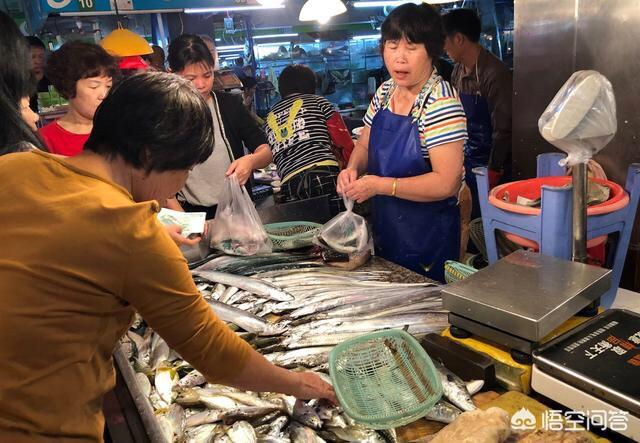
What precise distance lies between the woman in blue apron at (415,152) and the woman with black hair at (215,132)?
2.94 ft

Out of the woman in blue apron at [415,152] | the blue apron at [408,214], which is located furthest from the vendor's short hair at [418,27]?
the blue apron at [408,214]

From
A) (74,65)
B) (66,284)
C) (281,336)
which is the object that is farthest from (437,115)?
(74,65)

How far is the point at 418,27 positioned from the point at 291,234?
1.49 meters

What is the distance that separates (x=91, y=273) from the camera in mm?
1244

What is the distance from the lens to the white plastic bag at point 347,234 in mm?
3094

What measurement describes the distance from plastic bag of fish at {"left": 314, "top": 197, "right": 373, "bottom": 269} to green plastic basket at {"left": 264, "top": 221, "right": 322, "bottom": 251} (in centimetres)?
19

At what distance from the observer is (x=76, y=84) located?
3.47 meters

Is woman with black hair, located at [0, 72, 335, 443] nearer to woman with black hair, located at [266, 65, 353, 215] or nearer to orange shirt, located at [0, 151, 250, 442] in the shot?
orange shirt, located at [0, 151, 250, 442]

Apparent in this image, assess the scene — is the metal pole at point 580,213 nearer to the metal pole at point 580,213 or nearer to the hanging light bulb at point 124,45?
the metal pole at point 580,213

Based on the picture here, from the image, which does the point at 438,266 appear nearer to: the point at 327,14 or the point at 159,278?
the point at 159,278

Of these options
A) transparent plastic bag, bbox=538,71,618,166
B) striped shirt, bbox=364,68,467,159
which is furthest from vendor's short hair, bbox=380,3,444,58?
transparent plastic bag, bbox=538,71,618,166

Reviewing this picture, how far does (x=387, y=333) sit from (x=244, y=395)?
59 centimetres

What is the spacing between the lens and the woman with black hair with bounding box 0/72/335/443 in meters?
1.22

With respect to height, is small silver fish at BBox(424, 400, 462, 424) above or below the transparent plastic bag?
below
